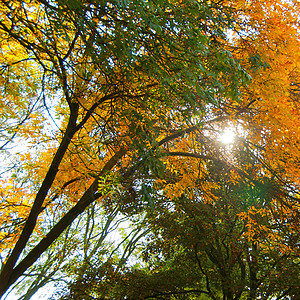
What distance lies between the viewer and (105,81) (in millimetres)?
4465

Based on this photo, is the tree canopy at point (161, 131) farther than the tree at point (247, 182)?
No

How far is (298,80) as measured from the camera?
18.0 feet

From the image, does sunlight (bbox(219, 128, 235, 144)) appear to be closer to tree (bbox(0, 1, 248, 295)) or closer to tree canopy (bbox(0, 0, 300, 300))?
tree canopy (bbox(0, 0, 300, 300))

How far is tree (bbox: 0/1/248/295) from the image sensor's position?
2879 millimetres

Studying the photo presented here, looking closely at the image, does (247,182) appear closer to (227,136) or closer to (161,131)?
(227,136)

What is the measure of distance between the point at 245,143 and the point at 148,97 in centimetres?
264

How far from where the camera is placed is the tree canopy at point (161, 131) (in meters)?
3.10

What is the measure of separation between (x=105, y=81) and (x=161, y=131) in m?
1.82

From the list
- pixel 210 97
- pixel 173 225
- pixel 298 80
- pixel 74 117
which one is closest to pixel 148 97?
pixel 210 97

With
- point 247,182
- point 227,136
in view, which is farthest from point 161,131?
point 247,182

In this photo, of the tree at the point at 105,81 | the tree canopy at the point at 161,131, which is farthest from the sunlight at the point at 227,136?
the tree at the point at 105,81

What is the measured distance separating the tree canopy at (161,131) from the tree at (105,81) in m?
0.03

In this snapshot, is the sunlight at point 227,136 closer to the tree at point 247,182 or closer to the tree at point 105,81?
the tree at point 247,182

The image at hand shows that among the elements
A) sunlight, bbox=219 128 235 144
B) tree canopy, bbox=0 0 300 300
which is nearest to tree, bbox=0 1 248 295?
tree canopy, bbox=0 0 300 300
